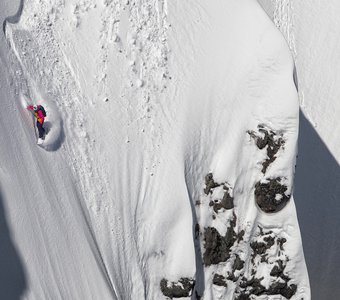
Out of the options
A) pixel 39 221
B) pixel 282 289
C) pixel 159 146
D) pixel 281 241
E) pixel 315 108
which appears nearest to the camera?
pixel 39 221

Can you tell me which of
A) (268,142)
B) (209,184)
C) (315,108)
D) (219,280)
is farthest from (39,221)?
(315,108)

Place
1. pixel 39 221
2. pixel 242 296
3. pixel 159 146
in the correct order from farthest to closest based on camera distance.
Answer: pixel 242 296
pixel 159 146
pixel 39 221

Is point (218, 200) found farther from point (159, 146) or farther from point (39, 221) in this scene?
→ point (39, 221)

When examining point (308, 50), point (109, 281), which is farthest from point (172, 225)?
point (308, 50)

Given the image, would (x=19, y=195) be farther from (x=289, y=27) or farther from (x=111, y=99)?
(x=289, y=27)

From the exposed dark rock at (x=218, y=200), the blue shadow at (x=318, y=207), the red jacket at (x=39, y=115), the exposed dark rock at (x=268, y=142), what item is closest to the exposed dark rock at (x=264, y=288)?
the exposed dark rock at (x=218, y=200)

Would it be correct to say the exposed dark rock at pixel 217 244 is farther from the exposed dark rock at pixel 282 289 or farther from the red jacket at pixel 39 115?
the red jacket at pixel 39 115
